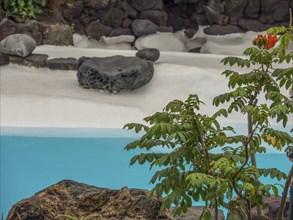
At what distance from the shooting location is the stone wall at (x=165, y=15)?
10438mm

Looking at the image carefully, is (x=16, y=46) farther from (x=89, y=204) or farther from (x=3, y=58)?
(x=89, y=204)

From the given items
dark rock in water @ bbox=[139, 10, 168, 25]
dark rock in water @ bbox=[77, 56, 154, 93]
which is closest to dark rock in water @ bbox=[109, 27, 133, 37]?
dark rock in water @ bbox=[139, 10, 168, 25]

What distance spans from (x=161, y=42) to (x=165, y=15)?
76cm

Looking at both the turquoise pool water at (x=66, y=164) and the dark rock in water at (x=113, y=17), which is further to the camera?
the dark rock in water at (x=113, y=17)

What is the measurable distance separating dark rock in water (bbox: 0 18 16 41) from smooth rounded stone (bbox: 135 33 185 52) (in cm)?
235

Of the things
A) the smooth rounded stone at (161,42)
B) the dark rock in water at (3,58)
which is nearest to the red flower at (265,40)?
the dark rock in water at (3,58)

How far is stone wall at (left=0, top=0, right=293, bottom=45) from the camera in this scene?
10438 millimetres

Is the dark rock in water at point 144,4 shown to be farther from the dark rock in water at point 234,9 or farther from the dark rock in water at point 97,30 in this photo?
the dark rock in water at point 234,9

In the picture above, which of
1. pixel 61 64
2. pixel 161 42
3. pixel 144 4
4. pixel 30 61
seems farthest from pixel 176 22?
pixel 30 61

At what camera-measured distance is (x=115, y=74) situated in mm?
7160

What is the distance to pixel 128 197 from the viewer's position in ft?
7.97

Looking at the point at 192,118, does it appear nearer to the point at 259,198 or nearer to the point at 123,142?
the point at 259,198

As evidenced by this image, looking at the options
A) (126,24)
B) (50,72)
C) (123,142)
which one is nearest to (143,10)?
(126,24)

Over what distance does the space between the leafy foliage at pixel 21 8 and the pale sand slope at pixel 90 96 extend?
64.1 inches
